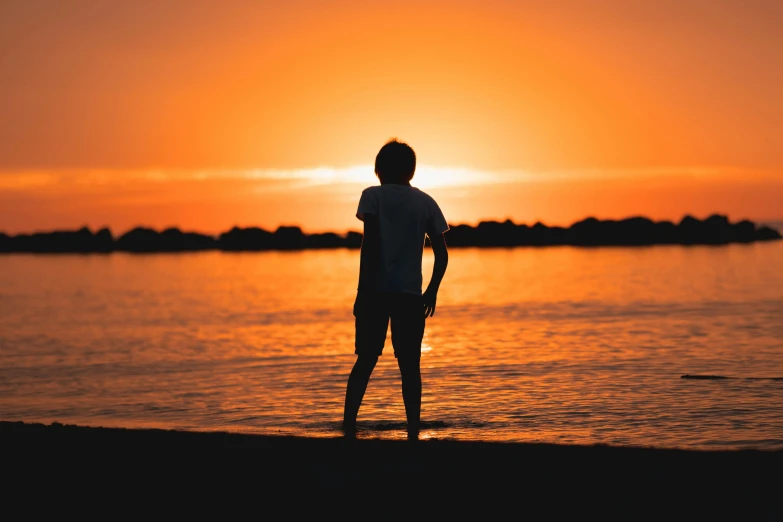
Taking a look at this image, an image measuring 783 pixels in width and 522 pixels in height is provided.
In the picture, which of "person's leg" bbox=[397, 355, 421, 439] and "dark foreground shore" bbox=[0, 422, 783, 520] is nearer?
"dark foreground shore" bbox=[0, 422, 783, 520]

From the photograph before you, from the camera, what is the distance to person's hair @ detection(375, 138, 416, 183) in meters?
7.38

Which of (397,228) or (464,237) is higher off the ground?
(464,237)

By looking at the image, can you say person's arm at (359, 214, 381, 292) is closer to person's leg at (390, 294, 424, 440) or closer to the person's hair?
person's leg at (390, 294, 424, 440)

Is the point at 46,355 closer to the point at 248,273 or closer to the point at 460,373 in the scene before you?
the point at 460,373

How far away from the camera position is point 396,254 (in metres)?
7.29

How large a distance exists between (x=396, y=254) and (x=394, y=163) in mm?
756

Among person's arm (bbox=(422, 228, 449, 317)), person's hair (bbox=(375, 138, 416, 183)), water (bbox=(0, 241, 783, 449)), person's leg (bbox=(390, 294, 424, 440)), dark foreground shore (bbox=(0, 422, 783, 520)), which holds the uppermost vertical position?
person's hair (bbox=(375, 138, 416, 183))

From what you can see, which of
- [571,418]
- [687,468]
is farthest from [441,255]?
[571,418]

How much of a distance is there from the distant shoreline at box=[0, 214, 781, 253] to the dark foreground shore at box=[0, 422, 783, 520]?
94970 millimetres

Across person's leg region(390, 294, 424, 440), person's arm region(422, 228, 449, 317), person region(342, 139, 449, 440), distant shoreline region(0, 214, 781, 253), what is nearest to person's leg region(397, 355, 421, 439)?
person's leg region(390, 294, 424, 440)

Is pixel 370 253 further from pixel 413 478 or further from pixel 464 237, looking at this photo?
pixel 464 237

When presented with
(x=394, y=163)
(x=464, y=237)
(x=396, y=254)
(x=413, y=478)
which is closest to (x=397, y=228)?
(x=396, y=254)

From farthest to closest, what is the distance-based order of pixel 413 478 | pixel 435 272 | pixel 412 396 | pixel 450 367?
pixel 450 367 → pixel 412 396 → pixel 435 272 → pixel 413 478

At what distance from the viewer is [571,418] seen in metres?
10.7
